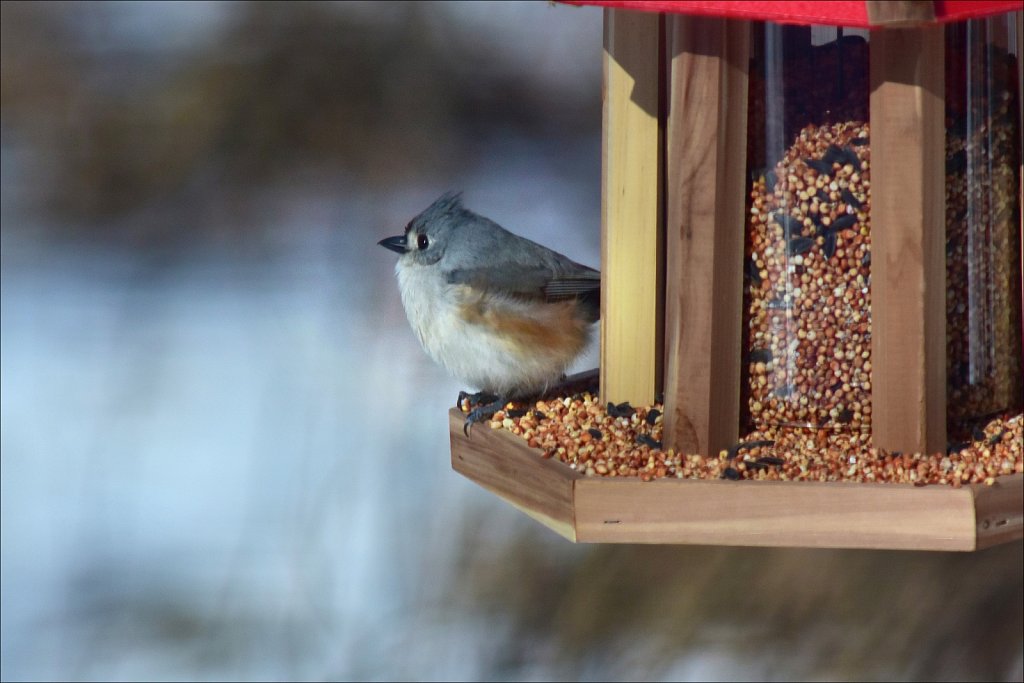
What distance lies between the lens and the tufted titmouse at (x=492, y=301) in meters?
3.37

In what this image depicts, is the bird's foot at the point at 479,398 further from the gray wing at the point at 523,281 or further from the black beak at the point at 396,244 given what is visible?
the black beak at the point at 396,244

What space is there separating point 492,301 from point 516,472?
90 centimetres

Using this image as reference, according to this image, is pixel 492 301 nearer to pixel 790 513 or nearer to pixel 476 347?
pixel 476 347

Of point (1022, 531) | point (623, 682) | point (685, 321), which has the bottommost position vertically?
point (623, 682)

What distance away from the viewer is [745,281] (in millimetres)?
2670

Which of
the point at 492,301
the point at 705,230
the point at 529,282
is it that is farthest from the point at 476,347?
the point at 705,230

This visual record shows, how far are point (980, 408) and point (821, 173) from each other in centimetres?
66

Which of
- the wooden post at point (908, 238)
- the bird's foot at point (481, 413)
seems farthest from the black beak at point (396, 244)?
the wooden post at point (908, 238)

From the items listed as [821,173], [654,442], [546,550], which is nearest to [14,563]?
[546,550]

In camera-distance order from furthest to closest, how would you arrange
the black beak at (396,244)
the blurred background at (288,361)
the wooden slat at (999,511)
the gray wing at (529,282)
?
the blurred background at (288,361) < the black beak at (396,244) < the gray wing at (529,282) < the wooden slat at (999,511)

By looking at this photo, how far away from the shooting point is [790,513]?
7.26 feet

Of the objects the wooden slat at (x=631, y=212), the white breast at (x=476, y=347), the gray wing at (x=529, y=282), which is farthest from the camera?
the gray wing at (x=529, y=282)

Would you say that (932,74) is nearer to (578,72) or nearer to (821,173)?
(821,173)

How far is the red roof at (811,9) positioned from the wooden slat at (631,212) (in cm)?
64
